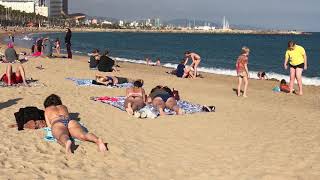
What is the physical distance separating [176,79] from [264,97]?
4833 millimetres

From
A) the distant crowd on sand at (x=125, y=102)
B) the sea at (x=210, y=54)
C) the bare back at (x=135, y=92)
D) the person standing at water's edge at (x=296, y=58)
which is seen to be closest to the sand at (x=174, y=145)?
the distant crowd on sand at (x=125, y=102)

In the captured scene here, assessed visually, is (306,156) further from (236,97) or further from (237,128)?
(236,97)

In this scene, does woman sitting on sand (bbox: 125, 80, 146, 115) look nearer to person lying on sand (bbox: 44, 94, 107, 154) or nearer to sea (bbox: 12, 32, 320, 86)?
person lying on sand (bbox: 44, 94, 107, 154)

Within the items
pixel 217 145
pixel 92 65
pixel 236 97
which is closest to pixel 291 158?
pixel 217 145

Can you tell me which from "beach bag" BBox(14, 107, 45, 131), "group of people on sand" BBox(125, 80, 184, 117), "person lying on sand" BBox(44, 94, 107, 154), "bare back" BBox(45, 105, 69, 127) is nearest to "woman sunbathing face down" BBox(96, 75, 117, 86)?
"group of people on sand" BBox(125, 80, 184, 117)

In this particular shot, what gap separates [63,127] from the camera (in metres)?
7.45

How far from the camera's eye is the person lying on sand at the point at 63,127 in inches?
283

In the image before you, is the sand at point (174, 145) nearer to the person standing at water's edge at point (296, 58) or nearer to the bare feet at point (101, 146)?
the bare feet at point (101, 146)

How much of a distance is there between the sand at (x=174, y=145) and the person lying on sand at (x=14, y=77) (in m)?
0.57

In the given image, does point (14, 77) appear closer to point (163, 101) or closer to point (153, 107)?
point (153, 107)

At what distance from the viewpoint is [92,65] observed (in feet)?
67.5

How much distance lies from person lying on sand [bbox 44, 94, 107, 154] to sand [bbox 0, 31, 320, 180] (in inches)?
5.4

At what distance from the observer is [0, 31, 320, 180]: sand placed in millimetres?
6496

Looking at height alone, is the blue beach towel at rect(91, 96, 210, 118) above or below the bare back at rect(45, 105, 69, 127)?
below
